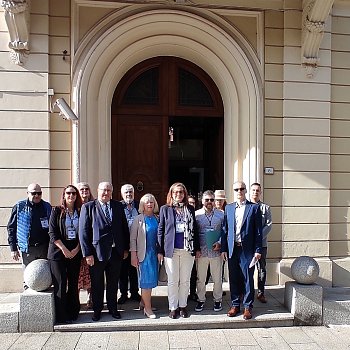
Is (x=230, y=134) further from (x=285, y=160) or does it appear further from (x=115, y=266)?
(x=115, y=266)

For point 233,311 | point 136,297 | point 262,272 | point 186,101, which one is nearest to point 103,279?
point 136,297

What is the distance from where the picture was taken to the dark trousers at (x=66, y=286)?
4.77m

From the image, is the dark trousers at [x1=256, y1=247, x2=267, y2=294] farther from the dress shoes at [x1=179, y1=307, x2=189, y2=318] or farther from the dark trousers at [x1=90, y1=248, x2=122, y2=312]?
the dark trousers at [x1=90, y1=248, x2=122, y2=312]

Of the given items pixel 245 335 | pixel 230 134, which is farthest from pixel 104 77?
pixel 245 335

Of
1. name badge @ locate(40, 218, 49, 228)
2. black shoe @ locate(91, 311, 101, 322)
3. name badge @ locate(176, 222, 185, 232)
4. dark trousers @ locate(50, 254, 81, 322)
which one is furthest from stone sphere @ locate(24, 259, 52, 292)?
name badge @ locate(176, 222, 185, 232)

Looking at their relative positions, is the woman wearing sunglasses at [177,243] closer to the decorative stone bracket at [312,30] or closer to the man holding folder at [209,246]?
the man holding folder at [209,246]

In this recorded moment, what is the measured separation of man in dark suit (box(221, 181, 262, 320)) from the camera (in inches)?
195

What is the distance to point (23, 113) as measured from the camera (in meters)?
6.21

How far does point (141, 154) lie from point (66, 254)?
3.00 meters

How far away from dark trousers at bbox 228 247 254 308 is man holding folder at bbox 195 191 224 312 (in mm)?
211

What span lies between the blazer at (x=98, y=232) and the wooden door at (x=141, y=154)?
2.34m

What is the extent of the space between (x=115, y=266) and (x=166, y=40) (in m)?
4.22

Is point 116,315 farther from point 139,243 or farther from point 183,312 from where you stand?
point 139,243

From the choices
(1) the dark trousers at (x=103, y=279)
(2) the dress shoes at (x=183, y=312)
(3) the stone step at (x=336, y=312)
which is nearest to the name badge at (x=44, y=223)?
(1) the dark trousers at (x=103, y=279)
